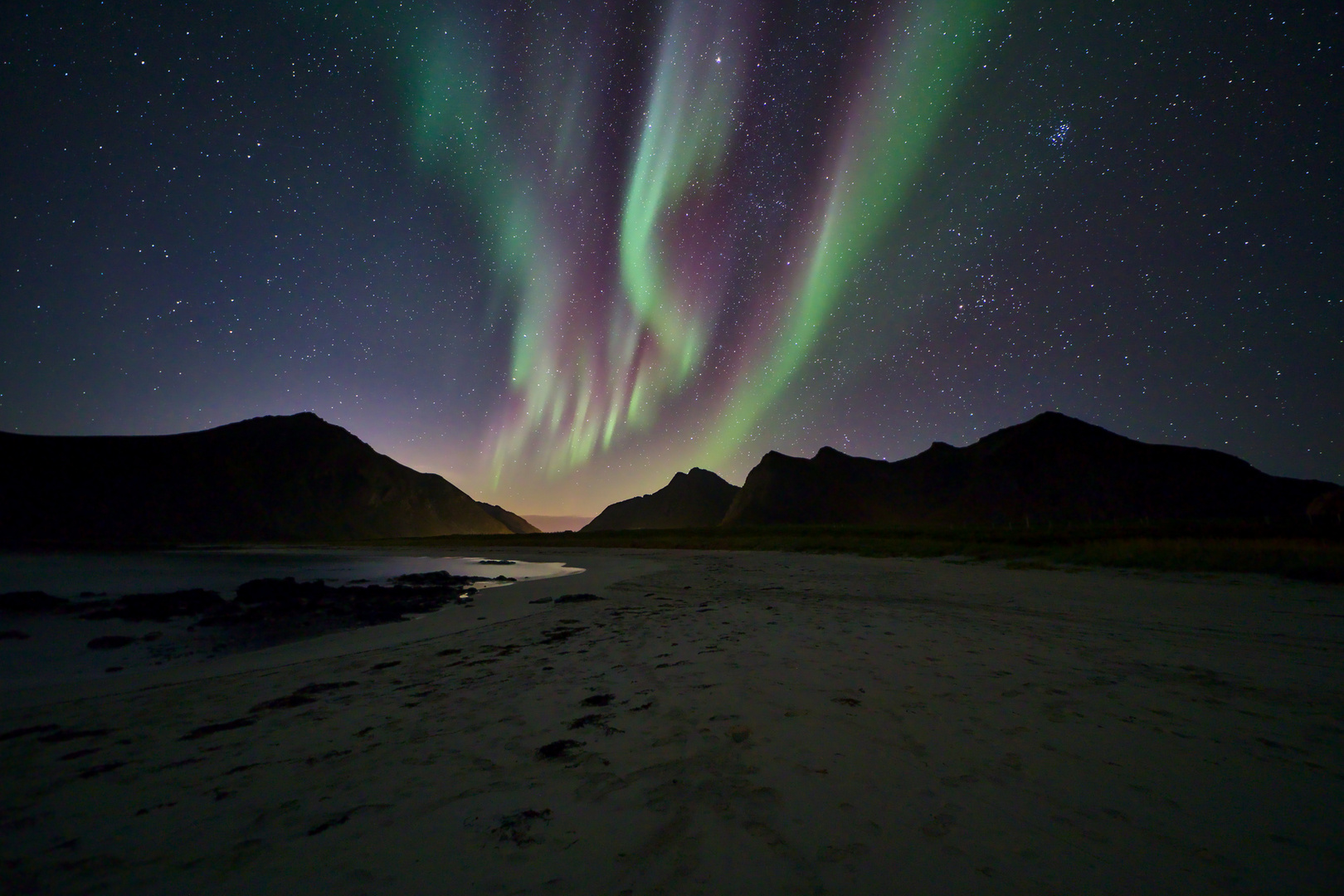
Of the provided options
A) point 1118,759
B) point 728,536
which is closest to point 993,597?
point 1118,759

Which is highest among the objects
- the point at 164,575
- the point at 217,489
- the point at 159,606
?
the point at 217,489

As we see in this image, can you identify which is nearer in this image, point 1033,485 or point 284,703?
point 284,703

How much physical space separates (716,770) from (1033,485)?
424ft

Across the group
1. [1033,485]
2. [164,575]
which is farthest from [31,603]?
[1033,485]

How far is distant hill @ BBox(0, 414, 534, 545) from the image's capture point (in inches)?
4265

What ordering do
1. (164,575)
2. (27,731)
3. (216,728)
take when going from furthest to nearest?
1. (164,575)
2. (27,731)
3. (216,728)

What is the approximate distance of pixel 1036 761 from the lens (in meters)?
3.18

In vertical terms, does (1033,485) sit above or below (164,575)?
above

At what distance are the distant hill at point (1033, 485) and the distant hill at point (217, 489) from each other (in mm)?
128906

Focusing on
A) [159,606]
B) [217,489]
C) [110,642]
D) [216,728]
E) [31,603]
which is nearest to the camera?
[216,728]

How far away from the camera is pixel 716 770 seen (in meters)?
3.22

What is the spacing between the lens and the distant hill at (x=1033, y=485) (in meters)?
94.9

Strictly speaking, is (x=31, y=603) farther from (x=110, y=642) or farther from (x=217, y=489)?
(x=217, y=489)

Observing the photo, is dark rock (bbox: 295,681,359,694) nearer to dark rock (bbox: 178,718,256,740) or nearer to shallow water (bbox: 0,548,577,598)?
dark rock (bbox: 178,718,256,740)
